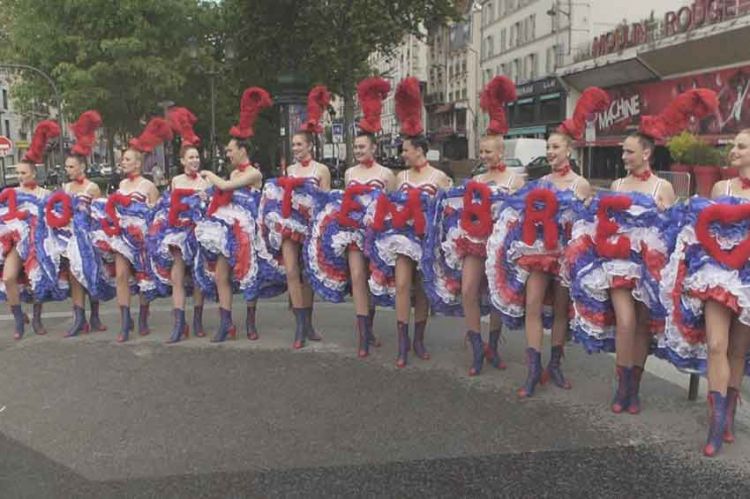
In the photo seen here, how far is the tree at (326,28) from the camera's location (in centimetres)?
1503

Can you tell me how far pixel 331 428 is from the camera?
175 inches

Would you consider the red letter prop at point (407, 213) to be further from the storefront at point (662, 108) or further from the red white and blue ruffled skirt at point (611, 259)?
the storefront at point (662, 108)

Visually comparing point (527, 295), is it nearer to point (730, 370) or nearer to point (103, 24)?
point (730, 370)

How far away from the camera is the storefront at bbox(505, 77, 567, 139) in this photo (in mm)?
40531

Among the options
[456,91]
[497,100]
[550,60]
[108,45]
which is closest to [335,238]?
[497,100]

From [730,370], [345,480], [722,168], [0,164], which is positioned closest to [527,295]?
[730,370]

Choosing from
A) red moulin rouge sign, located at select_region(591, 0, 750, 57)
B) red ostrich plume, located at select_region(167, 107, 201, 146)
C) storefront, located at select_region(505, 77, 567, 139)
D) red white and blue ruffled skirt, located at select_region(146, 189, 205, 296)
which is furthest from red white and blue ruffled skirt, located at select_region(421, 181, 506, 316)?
storefront, located at select_region(505, 77, 567, 139)

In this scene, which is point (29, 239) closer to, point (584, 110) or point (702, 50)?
point (584, 110)

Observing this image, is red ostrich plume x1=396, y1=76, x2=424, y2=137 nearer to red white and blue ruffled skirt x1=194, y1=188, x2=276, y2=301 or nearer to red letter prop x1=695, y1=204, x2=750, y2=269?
red white and blue ruffled skirt x1=194, y1=188, x2=276, y2=301

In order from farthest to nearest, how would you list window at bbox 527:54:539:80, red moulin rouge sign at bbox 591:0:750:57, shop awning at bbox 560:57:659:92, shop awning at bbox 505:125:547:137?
window at bbox 527:54:539:80, shop awning at bbox 505:125:547:137, shop awning at bbox 560:57:659:92, red moulin rouge sign at bbox 591:0:750:57

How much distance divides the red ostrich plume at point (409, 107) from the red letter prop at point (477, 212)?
29.3 inches

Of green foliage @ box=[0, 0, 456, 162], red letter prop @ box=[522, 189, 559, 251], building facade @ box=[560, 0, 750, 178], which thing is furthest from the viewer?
building facade @ box=[560, 0, 750, 178]

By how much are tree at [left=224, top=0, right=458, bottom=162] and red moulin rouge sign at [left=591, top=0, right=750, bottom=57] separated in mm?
14670

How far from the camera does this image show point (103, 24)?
22.8 m
